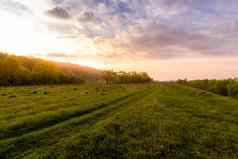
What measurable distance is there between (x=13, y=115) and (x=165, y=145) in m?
14.7

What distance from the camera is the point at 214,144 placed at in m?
13.3

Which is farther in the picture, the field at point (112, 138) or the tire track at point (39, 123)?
the tire track at point (39, 123)

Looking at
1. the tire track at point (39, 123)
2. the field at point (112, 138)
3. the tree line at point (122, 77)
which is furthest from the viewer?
the tree line at point (122, 77)

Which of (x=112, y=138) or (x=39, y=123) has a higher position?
(x=39, y=123)

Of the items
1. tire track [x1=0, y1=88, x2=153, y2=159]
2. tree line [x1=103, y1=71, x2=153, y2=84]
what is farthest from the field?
tree line [x1=103, y1=71, x2=153, y2=84]

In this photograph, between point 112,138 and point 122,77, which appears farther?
point 122,77

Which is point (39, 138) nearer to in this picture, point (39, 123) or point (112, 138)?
point (39, 123)

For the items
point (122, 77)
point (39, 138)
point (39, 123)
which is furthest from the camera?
point (122, 77)

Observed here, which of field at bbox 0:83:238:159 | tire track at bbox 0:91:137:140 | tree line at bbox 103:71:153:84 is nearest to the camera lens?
field at bbox 0:83:238:159

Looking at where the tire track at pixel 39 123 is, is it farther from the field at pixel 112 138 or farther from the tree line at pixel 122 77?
the tree line at pixel 122 77

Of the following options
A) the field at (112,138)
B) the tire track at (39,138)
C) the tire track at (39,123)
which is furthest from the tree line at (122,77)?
the tire track at (39,138)

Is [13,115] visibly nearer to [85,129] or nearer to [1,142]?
[1,142]

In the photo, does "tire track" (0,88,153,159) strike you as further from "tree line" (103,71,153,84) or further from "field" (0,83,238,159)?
"tree line" (103,71,153,84)

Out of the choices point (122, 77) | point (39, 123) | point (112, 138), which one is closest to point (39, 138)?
point (39, 123)
